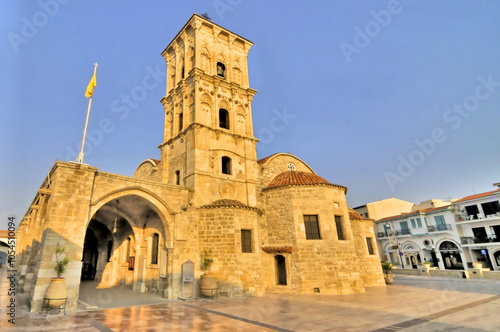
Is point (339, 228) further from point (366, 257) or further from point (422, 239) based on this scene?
point (422, 239)

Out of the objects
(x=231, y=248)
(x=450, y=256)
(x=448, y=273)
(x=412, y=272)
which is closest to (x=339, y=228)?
(x=231, y=248)

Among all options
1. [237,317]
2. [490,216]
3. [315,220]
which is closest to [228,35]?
[315,220]

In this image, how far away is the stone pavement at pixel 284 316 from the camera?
7391 millimetres

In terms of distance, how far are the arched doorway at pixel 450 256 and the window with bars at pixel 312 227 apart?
2673 centimetres

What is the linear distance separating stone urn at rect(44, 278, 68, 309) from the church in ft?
1.69

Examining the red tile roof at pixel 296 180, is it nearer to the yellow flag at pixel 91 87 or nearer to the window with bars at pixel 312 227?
the window with bars at pixel 312 227

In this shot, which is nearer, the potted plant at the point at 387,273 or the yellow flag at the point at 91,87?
the yellow flag at the point at 91,87

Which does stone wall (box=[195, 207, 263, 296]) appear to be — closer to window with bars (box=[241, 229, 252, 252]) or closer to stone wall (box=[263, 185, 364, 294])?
window with bars (box=[241, 229, 252, 252])

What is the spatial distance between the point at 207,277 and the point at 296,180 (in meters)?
8.32

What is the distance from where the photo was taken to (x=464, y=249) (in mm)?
30297

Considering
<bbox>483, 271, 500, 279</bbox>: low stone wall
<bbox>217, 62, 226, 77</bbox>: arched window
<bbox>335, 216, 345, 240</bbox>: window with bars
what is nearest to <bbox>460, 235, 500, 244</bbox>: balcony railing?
<bbox>483, 271, 500, 279</bbox>: low stone wall

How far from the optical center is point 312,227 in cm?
1602

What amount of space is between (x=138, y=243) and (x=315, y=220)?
11727 mm

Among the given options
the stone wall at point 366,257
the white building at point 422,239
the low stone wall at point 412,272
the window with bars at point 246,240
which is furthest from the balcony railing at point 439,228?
the window with bars at point 246,240
